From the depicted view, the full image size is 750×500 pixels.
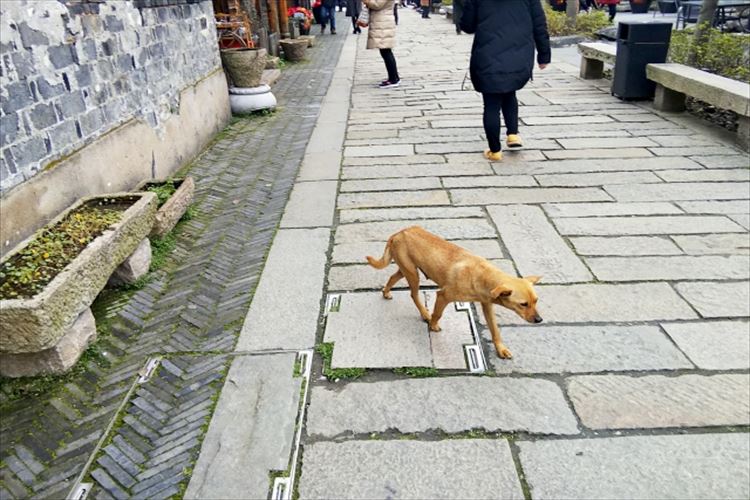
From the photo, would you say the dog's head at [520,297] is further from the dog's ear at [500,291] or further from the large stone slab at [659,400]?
the large stone slab at [659,400]

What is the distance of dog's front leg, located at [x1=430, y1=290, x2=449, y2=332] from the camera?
9.64ft

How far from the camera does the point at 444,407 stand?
265 centimetres

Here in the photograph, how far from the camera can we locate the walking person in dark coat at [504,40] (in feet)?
18.0

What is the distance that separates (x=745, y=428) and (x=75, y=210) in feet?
13.2

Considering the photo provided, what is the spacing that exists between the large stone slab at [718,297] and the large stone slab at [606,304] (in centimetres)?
7

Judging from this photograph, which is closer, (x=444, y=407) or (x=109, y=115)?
(x=444, y=407)

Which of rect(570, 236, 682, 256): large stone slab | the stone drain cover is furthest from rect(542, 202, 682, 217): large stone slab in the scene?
the stone drain cover

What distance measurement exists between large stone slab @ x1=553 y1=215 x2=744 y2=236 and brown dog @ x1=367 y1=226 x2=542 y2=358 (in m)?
1.71

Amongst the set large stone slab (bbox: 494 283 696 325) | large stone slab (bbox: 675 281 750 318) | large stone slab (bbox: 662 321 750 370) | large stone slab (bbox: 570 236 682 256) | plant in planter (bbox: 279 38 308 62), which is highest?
plant in planter (bbox: 279 38 308 62)

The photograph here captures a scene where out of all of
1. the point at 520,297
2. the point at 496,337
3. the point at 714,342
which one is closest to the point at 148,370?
the point at 496,337

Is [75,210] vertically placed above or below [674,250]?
above

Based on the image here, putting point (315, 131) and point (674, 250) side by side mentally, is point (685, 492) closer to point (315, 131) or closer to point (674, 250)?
point (674, 250)

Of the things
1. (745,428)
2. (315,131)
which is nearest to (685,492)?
(745,428)

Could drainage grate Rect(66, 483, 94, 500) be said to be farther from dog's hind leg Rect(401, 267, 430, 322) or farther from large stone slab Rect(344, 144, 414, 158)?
large stone slab Rect(344, 144, 414, 158)
